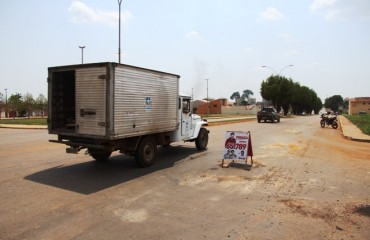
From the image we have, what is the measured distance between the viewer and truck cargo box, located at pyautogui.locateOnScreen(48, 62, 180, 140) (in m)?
8.57

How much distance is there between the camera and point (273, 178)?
8773mm

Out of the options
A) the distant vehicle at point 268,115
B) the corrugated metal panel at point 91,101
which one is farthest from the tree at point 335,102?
the corrugated metal panel at point 91,101

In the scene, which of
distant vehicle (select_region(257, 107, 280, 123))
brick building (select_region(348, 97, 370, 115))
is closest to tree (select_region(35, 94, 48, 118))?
distant vehicle (select_region(257, 107, 280, 123))

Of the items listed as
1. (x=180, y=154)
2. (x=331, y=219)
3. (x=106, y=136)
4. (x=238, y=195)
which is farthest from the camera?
(x=180, y=154)

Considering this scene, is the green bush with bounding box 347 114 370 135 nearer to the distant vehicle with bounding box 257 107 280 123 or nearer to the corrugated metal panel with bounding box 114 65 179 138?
the distant vehicle with bounding box 257 107 280 123

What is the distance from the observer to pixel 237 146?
10531 mm

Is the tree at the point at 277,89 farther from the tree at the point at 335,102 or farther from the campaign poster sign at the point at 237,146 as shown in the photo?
the tree at the point at 335,102

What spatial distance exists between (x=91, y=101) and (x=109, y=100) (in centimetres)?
69

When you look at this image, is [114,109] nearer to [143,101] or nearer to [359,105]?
[143,101]

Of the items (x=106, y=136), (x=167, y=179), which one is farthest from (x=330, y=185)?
(x=106, y=136)

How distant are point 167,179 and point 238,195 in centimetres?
218

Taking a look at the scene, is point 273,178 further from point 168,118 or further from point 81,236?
point 81,236

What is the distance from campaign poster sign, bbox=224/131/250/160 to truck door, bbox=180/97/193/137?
2.08 metres

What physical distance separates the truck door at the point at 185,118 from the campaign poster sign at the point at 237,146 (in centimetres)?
208
